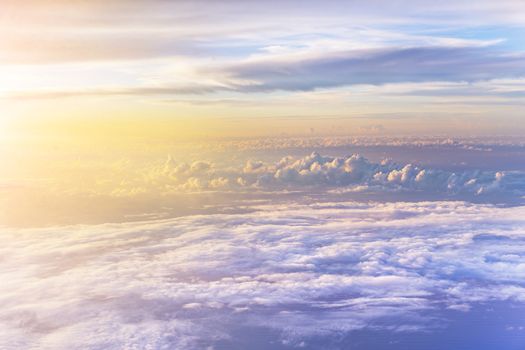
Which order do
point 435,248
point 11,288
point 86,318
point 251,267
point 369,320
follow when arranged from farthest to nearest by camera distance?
point 435,248 < point 251,267 < point 11,288 < point 369,320 < point 86,318

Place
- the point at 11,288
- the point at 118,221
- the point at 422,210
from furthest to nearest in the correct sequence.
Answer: the point at 422,210, the point at 118,221, the point at 11,288

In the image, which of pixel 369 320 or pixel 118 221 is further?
pixel 118 221

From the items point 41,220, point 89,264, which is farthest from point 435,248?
point 41,220

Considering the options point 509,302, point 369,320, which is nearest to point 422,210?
point 509,302

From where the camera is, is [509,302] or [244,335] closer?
[244,335]

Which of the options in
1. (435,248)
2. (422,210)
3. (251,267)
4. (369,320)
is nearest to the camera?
(369,320)

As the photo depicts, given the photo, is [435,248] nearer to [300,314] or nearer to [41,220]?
[300,314]

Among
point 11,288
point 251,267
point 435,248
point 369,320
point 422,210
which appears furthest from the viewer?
point 422,210

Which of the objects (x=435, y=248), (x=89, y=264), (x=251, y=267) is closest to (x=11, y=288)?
(x=89, y=264)

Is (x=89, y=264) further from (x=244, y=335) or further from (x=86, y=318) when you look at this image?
(x=244, y=335)
